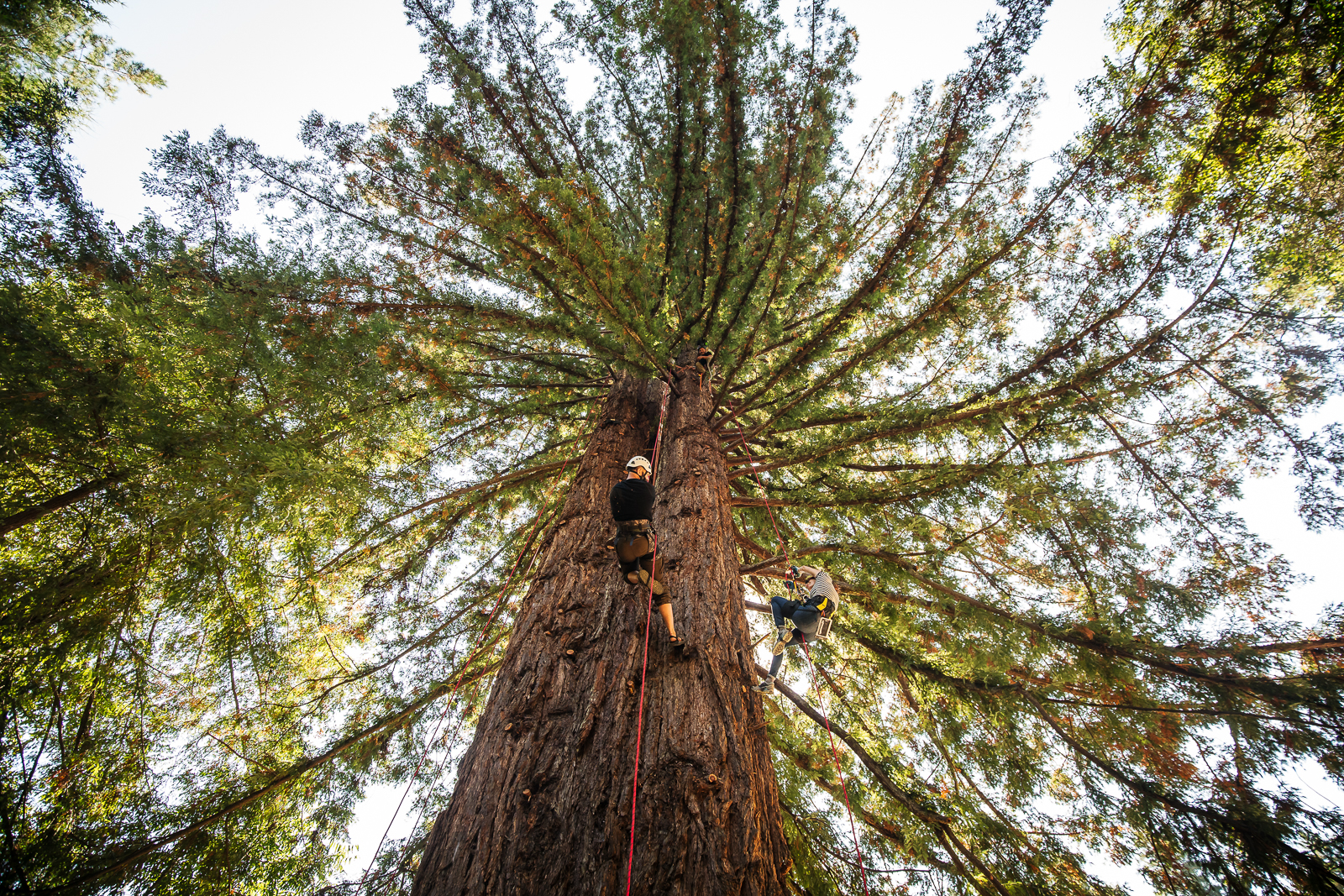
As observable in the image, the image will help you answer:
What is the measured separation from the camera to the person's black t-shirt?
9.60 feet

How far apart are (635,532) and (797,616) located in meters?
1.43

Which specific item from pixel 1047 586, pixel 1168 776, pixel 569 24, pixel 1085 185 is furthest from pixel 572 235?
pixel 1168 776

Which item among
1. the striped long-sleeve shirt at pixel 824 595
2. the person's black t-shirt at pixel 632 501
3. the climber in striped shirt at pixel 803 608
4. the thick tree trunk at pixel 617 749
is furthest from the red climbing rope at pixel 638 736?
the striped long-sleeve shirt at pixel 824 595

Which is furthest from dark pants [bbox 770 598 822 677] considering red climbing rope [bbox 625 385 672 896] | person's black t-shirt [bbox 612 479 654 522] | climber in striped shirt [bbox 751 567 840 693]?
person's black t-shirt [bbox 612 479 654 522]

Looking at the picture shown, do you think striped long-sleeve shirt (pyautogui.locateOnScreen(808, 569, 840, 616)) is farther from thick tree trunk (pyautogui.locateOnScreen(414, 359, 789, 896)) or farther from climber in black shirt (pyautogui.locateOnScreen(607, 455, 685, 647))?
climber in black shirt (pyautogui.locateOnScreen(607, 455, 685, 647))

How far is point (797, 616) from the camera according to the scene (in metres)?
3.43

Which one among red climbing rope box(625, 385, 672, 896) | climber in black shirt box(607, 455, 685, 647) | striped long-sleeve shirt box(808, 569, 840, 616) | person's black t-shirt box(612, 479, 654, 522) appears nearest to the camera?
red climbing rope box(625, 385, 672, 896)

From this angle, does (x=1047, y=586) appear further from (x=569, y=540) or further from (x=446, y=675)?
→ (x=446, y=675)

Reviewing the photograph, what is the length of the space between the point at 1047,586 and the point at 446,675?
18.0ft

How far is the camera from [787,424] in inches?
178

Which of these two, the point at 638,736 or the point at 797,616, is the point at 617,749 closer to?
the point at 638,736

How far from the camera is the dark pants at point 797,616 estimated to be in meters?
3.35

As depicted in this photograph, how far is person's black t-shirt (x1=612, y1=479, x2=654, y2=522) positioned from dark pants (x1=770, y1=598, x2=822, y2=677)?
4.52 ft

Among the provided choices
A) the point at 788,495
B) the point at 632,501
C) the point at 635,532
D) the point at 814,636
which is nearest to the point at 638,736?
the point at 635,532
